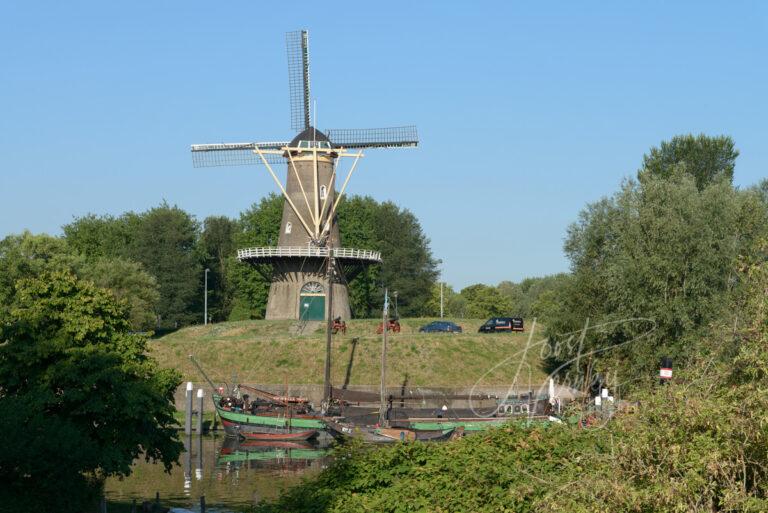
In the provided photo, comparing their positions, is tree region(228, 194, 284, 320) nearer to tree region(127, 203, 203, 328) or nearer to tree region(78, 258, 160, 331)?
tree region(127, 203, 203, 328)

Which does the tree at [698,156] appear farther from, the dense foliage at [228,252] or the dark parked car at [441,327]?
the dense foliage at [228,252]

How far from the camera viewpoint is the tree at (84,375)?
26516 millimetres

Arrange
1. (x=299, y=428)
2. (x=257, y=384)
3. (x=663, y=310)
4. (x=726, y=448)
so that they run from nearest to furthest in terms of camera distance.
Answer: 1. (x=726, y=448)
2. (x=663, y=310)
3. (x=299, y=428)
4. (x=257, y=384)

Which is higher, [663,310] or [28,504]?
[663,310]

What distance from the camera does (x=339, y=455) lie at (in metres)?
19.2

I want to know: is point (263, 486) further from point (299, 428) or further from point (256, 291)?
point (256, 291)

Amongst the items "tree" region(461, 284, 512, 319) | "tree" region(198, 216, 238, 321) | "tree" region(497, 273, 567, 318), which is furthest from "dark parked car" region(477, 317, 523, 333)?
"tree" region(461, 284, 512, 319)

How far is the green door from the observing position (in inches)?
2948

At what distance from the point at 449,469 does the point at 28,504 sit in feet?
33.2

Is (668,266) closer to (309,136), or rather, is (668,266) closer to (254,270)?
(309,136)

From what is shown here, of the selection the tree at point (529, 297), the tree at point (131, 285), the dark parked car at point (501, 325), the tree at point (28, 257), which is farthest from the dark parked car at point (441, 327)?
the tree at point (529, 297)

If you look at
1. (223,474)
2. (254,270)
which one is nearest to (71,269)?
(254,270)

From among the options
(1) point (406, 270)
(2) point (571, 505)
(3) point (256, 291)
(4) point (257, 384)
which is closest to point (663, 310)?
(4) point (257, 384)

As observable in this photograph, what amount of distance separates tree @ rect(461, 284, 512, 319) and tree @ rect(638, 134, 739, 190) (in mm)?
54838
